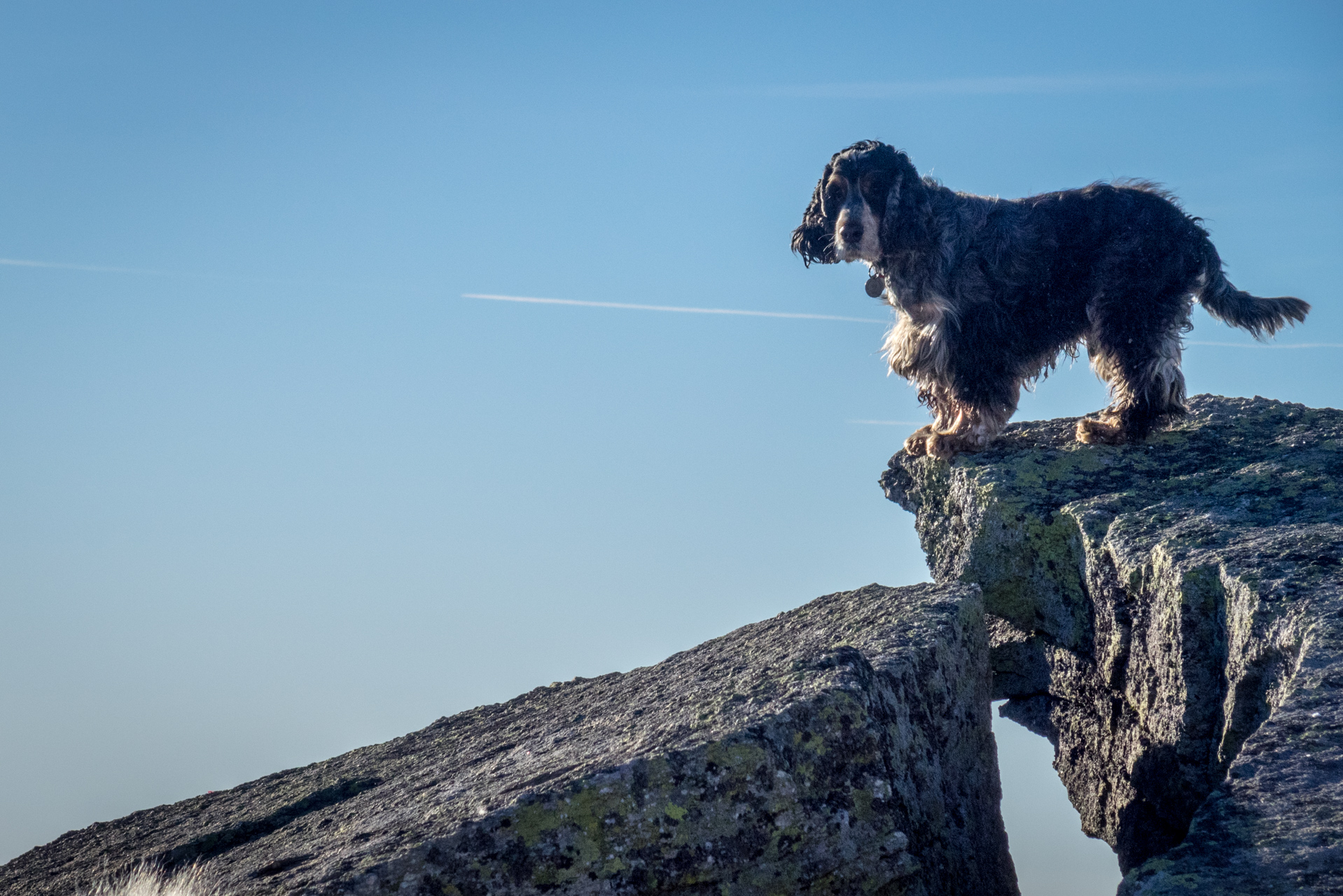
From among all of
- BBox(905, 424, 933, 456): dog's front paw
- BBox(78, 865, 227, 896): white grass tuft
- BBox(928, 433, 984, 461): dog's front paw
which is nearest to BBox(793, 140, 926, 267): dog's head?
BBox(905, 424, 933, 456): dog's front paw

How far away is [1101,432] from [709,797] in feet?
12.5

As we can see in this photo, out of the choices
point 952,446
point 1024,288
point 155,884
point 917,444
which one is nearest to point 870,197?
point 1024,288

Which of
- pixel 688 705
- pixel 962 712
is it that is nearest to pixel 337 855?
pixel 688 705

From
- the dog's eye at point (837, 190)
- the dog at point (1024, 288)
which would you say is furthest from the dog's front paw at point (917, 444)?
the dog's eye at point (837, 190)

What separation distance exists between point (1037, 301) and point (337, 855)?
198 inches

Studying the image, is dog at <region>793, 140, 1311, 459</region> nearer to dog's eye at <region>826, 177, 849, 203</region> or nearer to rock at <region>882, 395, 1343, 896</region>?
dog's eye at <region>826, 177, 849, 203</region>

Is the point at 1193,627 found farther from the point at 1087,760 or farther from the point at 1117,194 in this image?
the point at 1117,194

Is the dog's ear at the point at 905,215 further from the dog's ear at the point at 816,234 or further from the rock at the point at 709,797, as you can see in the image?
the rock at the point at 709,797

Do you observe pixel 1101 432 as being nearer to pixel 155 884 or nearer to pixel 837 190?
pixel 837 190

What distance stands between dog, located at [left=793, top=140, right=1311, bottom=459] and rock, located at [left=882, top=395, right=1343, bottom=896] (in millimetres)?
343

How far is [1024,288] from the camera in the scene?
21.2ft

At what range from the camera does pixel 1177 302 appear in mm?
6242

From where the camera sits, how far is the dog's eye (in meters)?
6.81

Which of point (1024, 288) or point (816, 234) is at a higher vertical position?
point (816, 234)
